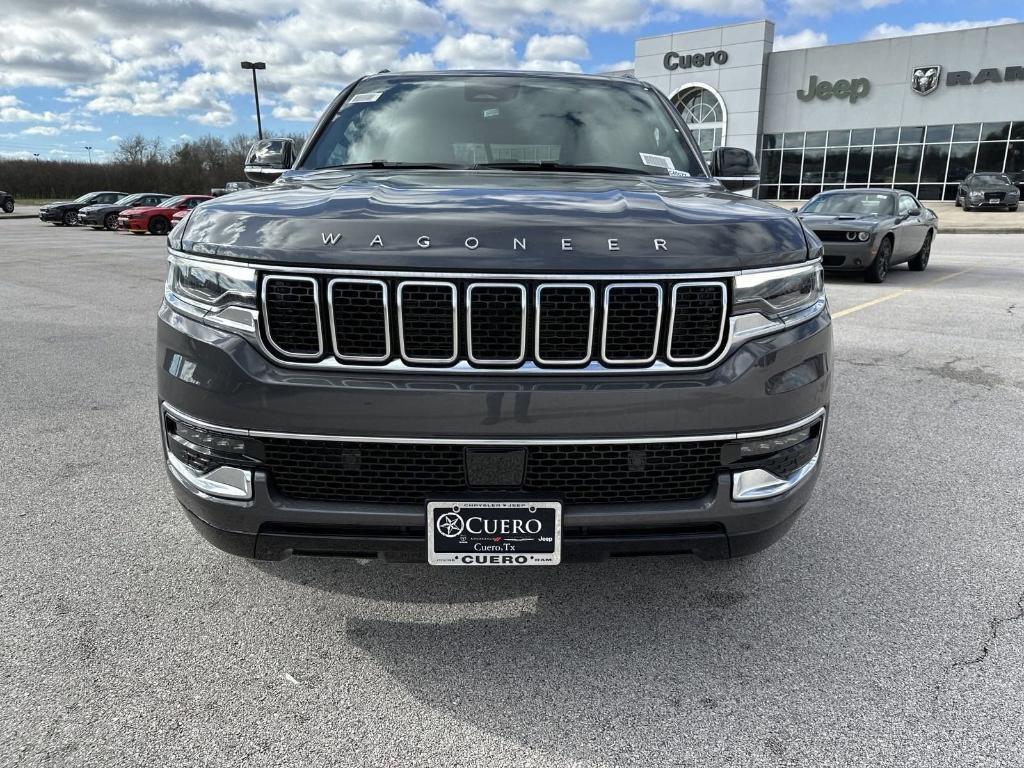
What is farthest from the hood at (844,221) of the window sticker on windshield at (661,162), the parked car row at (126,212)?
the parked car row at (126,212)

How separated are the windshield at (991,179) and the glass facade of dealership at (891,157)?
5.66 meters

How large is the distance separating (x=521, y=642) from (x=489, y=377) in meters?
0.95

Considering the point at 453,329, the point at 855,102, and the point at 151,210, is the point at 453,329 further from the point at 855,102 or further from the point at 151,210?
the point at 855,102

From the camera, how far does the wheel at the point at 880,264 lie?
11374 millimetres

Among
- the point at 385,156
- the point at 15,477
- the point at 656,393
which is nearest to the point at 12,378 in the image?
the point at 15,477

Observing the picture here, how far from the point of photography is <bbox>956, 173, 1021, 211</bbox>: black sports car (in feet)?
97.7

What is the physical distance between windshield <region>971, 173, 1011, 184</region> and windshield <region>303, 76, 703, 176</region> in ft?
107

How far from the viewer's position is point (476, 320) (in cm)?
204

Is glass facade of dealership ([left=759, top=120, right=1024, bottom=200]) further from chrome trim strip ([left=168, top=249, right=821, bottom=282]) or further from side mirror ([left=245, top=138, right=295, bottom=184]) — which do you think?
chrome trim strip ([left=168, top=249, right=821, bottom=282])

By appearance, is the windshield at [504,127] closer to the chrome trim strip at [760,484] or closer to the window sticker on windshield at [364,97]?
the window sticker on windshield at [364,97]

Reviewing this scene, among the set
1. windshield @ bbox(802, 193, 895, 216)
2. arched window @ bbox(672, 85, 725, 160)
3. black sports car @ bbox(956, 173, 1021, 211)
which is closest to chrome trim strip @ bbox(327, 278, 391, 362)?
windshield @ bbox(802, 193, 895, 216)

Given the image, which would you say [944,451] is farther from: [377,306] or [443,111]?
[377,306]

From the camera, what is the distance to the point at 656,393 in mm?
2061

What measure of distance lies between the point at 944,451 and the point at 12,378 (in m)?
6.34
